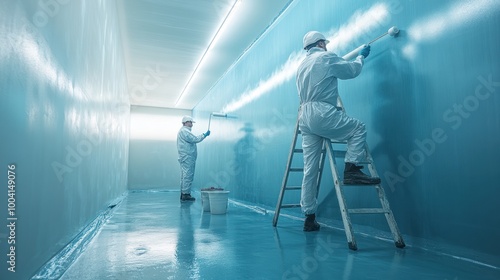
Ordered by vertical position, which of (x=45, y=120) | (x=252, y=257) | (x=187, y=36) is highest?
(x=187, y=36)

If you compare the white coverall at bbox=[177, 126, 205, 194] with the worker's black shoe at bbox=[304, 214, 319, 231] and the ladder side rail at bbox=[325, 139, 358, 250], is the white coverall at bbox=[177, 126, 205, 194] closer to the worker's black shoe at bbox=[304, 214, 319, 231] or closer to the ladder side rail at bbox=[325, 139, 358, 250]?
the worker's black shoe at bbox=[304, 214, 319, 231]

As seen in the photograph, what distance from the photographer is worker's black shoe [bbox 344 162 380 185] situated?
1929 mm

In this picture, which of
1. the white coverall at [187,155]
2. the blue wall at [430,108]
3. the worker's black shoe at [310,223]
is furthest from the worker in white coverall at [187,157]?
the worker's black shoe at [310,223]

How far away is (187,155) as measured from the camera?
18.4ft

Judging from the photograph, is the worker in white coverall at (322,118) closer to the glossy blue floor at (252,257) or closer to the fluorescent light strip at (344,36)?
the fluorescent light strip at (344,36)

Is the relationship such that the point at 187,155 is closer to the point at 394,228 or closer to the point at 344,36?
the point at 344,36

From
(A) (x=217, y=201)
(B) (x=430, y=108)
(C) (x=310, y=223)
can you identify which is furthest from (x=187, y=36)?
(B) (x=430, y=108)

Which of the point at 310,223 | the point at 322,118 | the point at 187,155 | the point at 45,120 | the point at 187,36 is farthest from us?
the point at 187,155

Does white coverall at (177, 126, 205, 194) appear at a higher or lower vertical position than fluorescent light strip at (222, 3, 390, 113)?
lower

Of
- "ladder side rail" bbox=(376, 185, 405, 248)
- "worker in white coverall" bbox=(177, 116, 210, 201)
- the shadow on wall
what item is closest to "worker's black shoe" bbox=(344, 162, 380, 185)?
"ladder side rail" bbox=(376, 185, 405, 248)

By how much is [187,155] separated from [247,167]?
57.6 inches

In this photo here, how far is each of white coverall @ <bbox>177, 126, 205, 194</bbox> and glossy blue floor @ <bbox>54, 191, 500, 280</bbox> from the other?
2904mm

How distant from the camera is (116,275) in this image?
1.41 m

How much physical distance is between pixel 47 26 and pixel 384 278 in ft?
6.33
